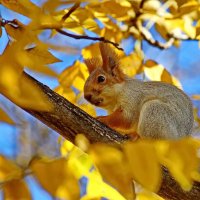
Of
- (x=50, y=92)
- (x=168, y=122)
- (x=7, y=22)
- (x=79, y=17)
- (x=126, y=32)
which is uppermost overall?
(x=7, y=22)

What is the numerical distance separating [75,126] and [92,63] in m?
1.24

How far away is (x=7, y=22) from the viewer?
3.88ft

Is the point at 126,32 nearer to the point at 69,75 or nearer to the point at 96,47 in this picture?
the point at 96,47

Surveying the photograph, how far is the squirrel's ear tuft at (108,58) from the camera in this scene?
2396 mm

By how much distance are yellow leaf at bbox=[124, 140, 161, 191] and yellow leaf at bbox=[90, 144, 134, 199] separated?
22mm

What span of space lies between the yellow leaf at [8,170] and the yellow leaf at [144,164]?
204mm

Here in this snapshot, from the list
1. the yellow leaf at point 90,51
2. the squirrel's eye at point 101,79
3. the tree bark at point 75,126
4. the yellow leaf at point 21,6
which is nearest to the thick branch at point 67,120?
the tree bark at point 75,126

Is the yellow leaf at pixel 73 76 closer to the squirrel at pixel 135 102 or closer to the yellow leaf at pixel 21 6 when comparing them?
the squirrel at pixel 135 102

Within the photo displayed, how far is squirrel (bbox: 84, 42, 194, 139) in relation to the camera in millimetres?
2135

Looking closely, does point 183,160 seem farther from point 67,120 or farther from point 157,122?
point 157,122

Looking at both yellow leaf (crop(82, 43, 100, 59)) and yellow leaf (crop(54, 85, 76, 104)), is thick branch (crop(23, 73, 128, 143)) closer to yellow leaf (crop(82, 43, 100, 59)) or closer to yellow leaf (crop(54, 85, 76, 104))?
yellow leaf (crop(54, 85, 76, 104))

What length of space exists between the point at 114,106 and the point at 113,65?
217 millimetres

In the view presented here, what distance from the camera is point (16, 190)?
32.2 inches

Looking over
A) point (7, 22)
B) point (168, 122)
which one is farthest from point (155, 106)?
point (7, 22)
